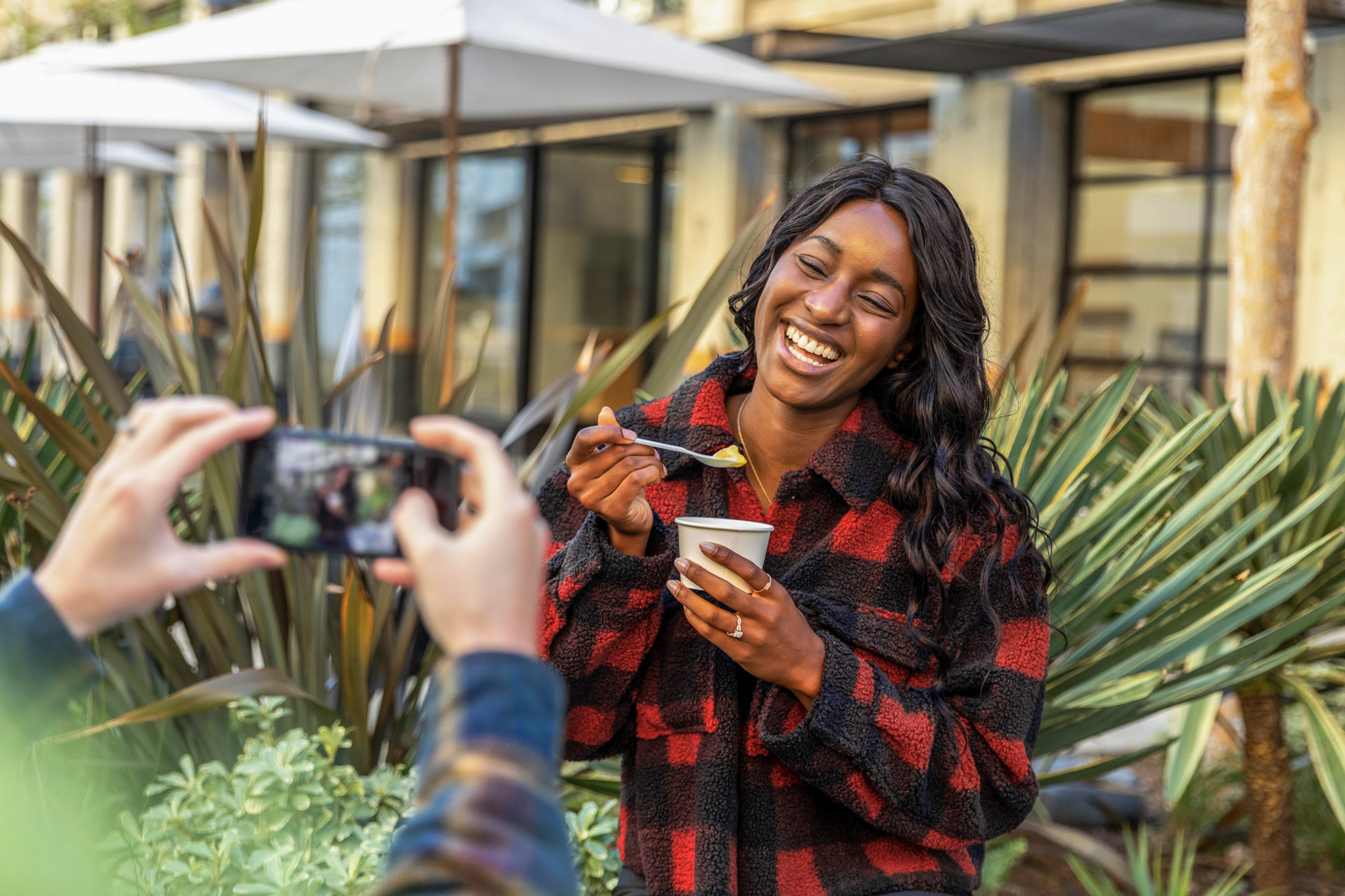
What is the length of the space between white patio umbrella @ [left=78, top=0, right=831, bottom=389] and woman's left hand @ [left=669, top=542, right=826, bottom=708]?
9.71 ft

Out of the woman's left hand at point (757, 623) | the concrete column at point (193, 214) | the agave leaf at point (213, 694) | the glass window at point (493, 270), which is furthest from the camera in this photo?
the concrete column at point (193, 214)

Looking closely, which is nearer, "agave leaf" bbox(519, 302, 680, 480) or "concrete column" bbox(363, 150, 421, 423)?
"agave leaf" bbox(519, 302, 680, 480)

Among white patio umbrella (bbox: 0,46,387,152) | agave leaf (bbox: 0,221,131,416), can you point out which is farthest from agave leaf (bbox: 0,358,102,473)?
white patio umbrella (bbox: 0,46,387,152)

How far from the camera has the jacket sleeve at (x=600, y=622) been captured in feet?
5.98

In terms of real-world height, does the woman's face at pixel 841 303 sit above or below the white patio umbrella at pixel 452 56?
below

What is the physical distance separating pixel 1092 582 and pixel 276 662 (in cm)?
157

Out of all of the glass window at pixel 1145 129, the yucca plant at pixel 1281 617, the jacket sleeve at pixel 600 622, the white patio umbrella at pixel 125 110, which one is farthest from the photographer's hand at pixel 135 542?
the glass window at pixel 1145 129

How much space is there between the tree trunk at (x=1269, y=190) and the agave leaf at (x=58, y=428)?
2.95 meters

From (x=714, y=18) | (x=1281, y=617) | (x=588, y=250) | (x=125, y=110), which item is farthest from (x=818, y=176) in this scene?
(x=1281, y=617)

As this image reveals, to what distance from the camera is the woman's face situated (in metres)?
2.01

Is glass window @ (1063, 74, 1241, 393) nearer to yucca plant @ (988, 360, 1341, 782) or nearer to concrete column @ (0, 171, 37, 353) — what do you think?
yucca plant @ (988, 360, 1341, 782)

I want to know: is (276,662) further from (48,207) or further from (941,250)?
(48,207)

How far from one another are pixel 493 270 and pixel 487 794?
11471 mm

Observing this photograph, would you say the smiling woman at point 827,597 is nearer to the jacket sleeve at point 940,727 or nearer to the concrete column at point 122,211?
the jacket sleeve at point 940,727
